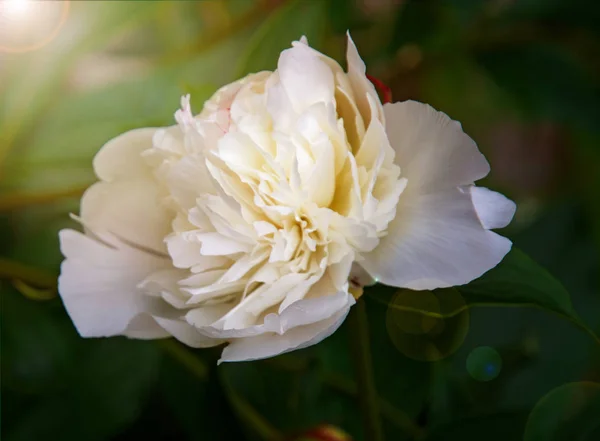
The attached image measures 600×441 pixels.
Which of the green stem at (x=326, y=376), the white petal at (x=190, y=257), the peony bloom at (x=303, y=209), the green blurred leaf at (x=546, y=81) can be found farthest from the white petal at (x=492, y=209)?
the green blurred leaf at (x=546, y=81)

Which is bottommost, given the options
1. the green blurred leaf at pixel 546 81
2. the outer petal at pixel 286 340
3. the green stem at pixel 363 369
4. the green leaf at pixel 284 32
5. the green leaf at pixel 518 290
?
the green blurred leaf at pixel 546 81

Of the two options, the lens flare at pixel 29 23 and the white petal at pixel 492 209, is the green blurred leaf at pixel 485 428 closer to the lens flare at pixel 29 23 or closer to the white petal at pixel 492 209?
the white petal at pixel 492 209

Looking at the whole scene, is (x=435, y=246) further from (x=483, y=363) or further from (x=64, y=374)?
(x=64, y=374)

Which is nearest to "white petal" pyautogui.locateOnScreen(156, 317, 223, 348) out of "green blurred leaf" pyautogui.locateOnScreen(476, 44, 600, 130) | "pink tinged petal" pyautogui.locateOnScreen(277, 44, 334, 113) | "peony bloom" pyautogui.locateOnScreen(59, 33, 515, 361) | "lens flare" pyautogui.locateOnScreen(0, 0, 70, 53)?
"peony bloom" pyautogui.locateOnScreen(59, 33, 515, 361)

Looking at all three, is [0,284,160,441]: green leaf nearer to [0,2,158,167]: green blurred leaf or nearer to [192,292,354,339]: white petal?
[0,2,158,167]: green blurred leaf

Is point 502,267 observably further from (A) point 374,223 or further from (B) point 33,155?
(B) point 33,155

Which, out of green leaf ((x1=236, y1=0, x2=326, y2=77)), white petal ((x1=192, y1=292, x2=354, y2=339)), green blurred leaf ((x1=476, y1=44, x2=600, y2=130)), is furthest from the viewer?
green blurred leaf ((x1=476, y1=44, x2=600, y2=130))

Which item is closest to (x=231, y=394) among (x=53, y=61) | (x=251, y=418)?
(x=251, y=418)
